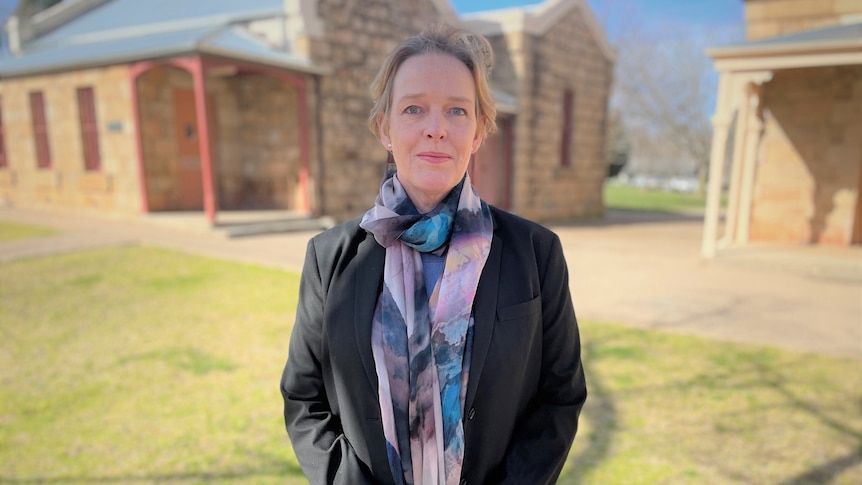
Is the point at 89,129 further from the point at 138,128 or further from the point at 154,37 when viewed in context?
the point at 154,37

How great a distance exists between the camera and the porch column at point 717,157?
7.98 m

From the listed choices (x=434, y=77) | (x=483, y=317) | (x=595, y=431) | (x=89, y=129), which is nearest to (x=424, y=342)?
(x=483, y=317)

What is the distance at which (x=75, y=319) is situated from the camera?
4879 mm

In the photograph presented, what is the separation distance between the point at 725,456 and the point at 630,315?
8.54ft

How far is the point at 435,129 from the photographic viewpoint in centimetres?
132

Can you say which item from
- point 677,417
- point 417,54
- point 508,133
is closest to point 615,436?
point 677,417

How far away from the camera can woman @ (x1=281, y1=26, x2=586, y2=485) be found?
1320mm

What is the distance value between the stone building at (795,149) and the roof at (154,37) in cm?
823

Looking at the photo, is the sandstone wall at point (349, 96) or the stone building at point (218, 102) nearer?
the stone building at point (218, 102)

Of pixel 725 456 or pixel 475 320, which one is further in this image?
pixel 725 456

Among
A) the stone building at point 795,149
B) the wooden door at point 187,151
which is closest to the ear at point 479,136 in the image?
the stone building at point 795,149

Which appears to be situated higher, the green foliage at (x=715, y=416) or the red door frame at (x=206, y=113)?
the red door frame at (x=206, y=113)

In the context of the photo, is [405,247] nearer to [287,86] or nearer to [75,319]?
[75,319]

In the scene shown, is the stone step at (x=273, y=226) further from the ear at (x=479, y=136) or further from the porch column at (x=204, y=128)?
the ear at (x=479, y=136)
